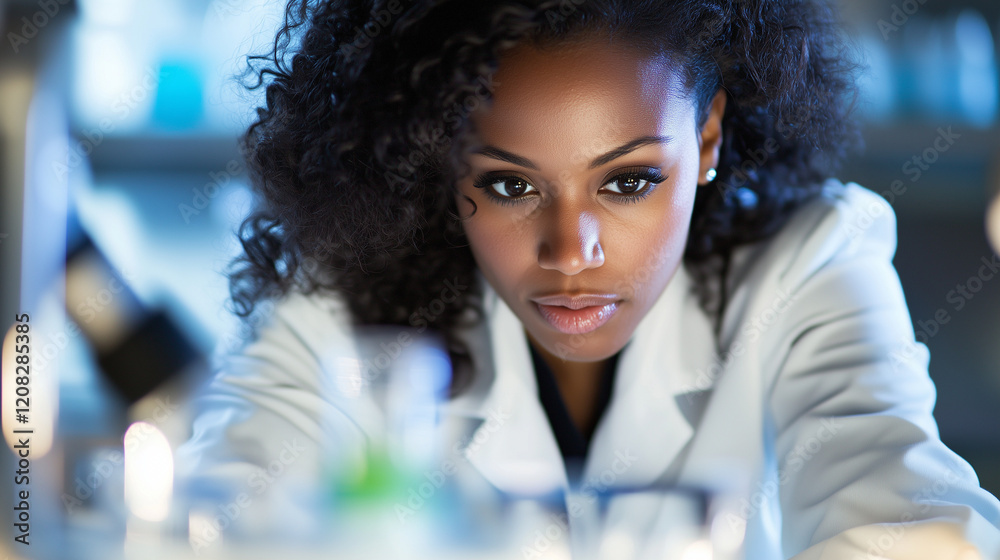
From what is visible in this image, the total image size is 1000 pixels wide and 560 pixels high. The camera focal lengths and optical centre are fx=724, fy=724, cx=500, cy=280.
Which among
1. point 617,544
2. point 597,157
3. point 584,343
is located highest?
point 597,157

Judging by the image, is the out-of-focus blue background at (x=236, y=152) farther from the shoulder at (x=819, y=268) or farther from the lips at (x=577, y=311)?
the lips at (x=577, y=311)

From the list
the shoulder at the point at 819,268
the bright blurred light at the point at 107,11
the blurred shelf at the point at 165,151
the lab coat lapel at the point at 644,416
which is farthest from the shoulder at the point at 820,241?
the bright blurred light at the point at 107,11

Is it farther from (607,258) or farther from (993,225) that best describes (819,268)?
(993,225)

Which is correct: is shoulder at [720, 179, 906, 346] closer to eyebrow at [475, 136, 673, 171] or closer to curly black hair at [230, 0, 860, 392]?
curly black hair at [230, 0, 860, 392]

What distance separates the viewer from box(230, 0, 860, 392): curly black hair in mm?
654

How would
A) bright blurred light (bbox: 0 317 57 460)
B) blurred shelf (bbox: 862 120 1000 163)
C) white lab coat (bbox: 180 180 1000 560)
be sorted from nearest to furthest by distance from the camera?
white lab coat (bbox: 180 180 1000 560) < bright blurred light (bbox: 0 317 57 460) < blurred shelf (bbox: 862 120 1000 163)

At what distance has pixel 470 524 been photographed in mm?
704

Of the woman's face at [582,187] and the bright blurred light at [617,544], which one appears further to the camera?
the bright blurred light at [617,544]

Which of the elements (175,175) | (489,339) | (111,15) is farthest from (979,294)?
(111,15)

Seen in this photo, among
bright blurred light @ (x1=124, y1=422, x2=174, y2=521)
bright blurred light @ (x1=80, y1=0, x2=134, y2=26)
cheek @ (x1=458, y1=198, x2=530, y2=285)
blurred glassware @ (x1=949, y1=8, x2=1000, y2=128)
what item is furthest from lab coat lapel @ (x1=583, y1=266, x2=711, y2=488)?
bright blurred light @ (x1=80, y1=0, x2=134, y2=26)

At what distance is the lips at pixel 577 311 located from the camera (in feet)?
2.41

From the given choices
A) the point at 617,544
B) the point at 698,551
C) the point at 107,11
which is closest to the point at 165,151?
the point at 107,11

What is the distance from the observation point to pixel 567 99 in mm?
643

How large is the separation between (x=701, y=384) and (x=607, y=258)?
0.27 meters
